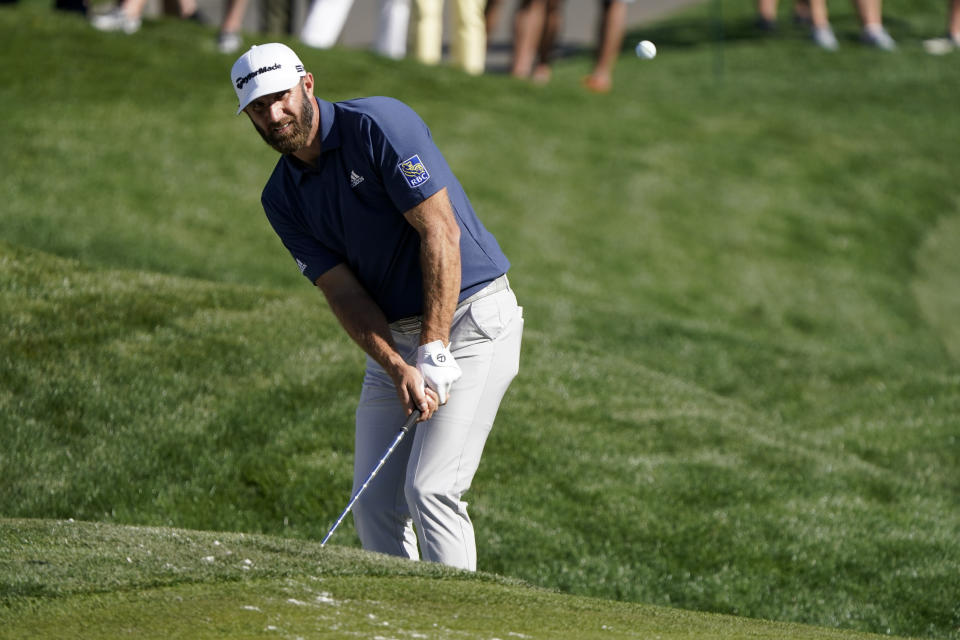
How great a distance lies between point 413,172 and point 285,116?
52 cm

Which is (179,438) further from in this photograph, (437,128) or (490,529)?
(437,128)

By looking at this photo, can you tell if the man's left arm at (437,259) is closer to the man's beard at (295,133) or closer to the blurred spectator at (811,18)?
the man's beard at (295,133)

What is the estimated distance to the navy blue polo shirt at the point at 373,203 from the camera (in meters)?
4.70

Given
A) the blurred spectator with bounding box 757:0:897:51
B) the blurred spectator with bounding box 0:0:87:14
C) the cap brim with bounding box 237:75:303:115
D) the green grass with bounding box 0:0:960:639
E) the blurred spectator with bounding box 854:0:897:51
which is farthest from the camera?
the blurred spectator with bounding box 757:0:897:51

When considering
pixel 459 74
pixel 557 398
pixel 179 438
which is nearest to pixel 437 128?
pixel 459 74

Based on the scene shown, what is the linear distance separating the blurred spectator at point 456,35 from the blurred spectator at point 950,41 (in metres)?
8.85

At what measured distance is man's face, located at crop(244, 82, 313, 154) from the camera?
4676 mm

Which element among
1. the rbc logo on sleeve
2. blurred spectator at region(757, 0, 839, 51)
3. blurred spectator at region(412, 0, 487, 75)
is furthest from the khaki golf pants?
blurred spectator at region(757, 0, 839, 51)

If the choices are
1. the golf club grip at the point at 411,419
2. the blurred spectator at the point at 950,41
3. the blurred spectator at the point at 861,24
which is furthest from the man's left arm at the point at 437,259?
the blurred spectator at the point at 950,41

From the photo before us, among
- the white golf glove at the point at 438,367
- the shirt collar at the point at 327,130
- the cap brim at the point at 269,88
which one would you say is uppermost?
the cap brim at the point at 269,88

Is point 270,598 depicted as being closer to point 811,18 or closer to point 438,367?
point 438,367

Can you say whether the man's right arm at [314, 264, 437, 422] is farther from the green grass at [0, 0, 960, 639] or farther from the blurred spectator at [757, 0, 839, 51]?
the blurred spectator at [757, 0, 839, 51]

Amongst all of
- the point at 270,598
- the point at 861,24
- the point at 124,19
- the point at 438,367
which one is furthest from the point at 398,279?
the point at 861,24

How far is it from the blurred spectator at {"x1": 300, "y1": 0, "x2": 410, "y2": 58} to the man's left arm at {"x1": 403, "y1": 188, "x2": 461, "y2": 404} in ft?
39.2
